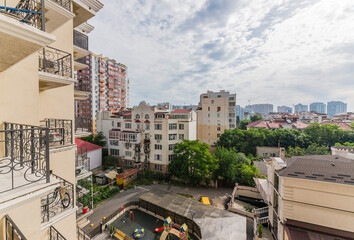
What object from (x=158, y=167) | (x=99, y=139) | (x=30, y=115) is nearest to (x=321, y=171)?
(x=30, y=115)

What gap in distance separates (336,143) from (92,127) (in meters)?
62.7

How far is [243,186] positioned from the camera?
1905 centimetres

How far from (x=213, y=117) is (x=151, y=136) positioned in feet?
65.7

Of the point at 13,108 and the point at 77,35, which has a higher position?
the point at 77,35

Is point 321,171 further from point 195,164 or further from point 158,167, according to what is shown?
point 158,167

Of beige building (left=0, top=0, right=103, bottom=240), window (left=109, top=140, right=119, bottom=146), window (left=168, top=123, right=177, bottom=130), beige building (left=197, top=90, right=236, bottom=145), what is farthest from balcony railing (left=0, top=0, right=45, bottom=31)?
beige building (left=197, top=90, right=236, bottom=145)

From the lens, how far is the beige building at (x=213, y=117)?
37562 millimetres

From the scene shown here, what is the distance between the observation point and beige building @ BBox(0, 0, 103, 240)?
230 centimetres

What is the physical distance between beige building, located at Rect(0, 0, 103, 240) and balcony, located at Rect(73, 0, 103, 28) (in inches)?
1.6

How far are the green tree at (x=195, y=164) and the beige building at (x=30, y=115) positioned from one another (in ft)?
51.2

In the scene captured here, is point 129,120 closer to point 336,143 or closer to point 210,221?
point 210,221

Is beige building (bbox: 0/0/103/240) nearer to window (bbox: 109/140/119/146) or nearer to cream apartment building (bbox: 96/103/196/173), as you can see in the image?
cream apartment building (bbox: 96/103/196/173)

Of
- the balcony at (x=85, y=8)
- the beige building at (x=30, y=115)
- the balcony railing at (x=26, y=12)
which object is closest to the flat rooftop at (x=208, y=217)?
the beige building at (x=30, y=115)

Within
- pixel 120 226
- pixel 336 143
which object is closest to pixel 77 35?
pixel 120 226
